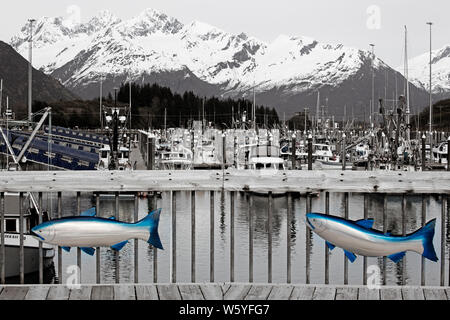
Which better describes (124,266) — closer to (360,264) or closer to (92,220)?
(360,264)

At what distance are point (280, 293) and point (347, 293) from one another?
651 millimetres

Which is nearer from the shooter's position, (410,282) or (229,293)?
(229,293)

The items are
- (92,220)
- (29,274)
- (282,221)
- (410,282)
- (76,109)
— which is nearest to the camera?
(92,220)

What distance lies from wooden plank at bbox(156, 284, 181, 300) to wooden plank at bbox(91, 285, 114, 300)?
453 mm

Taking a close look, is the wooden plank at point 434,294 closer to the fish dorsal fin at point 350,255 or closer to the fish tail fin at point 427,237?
the fish tail fin at point 427,237

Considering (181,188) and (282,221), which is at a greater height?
(181,188)

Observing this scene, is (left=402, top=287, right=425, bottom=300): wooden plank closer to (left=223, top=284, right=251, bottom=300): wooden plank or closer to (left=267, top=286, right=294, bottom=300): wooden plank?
(left=267, top=286, right=294, bottom=300): wooden plank

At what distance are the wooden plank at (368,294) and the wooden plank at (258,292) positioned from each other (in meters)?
0.87

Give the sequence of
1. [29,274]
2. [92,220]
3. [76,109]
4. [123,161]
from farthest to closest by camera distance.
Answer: [76,109] < [123,161] < [29,274] < [92,220]

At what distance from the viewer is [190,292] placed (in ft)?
25.1
